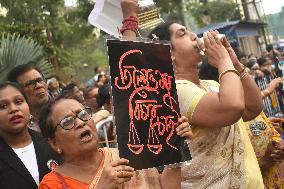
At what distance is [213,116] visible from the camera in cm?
230

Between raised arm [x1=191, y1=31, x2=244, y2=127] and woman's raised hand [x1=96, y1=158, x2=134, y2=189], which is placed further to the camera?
raised arm [x1=191, y1=31, x2=244, y2=127]

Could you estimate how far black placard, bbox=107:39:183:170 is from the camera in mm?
1970

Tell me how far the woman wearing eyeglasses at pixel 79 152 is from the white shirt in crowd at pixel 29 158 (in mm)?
574

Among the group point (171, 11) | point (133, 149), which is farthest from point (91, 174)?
point (171, 11)

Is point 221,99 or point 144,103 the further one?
point 221,99

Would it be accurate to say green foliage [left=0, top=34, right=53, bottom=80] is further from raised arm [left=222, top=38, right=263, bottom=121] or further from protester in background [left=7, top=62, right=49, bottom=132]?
raised arm [left=222, top=38, right=263, bottom=121]

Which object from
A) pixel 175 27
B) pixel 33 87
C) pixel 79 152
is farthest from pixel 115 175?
pixel 33 87

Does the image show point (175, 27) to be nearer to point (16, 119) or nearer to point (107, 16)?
point (107, 16)

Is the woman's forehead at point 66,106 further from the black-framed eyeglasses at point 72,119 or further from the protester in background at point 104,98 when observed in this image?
the protester in background at point 104,98

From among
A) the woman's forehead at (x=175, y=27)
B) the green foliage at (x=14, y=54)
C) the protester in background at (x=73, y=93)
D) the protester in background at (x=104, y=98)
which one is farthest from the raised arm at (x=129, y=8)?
the green foliage at (x=14, y=54)

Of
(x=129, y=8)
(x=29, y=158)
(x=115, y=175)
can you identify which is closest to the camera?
(x=115, y=175)

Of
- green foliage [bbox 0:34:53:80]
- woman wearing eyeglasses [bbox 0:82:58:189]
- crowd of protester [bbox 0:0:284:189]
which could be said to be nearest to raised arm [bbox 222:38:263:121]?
crowd of protester [bbox 0:0:284:189]

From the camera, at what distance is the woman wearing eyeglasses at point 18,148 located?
265 centimetres

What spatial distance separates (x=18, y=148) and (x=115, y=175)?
1.20 meters
